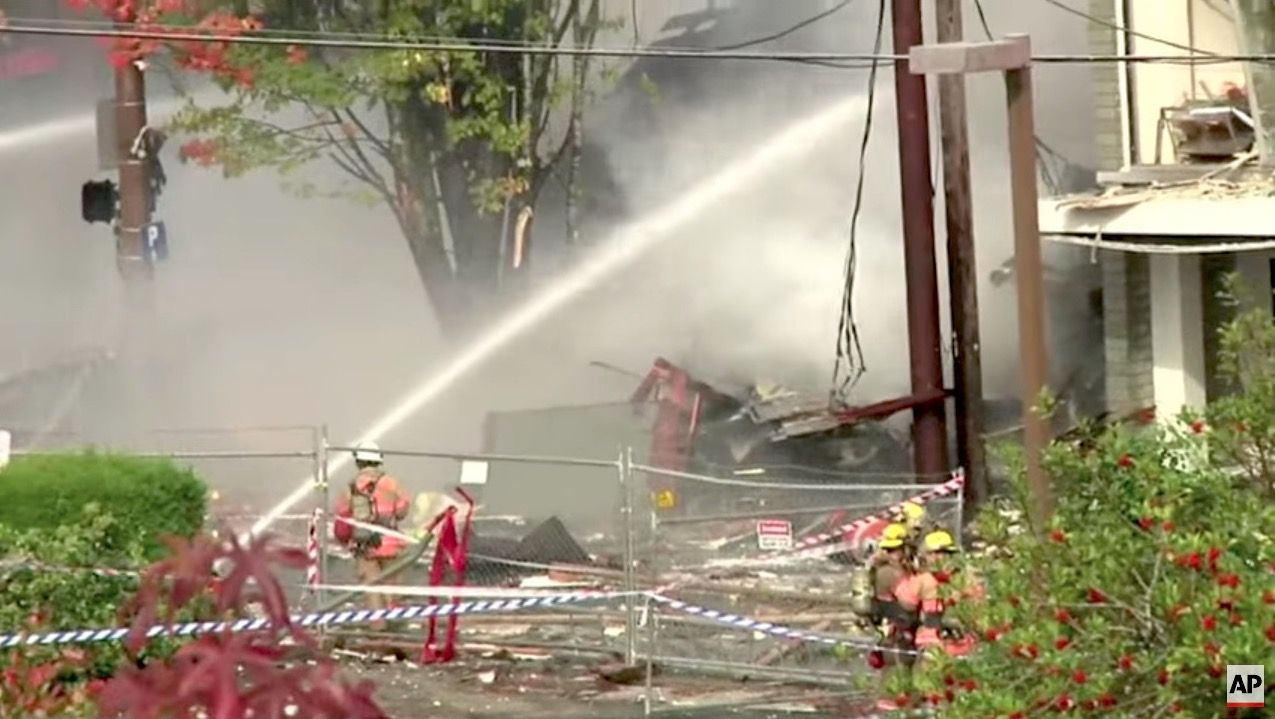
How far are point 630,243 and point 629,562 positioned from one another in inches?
320

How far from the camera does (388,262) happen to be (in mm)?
20469

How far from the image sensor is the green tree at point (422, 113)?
1878 cm

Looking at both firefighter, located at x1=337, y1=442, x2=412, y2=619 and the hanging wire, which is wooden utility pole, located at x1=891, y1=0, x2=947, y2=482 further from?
firefighter, located at x1=337, y1=442, x2=412, y2=619

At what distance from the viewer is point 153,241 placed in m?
17.6

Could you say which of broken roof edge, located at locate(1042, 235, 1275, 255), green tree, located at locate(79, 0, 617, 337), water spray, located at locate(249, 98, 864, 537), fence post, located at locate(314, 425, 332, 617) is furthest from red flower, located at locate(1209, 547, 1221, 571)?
water spray, located at locate(249, 98, 864, 537)

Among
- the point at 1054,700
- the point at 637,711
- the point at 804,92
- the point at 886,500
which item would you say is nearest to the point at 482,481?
the point at 886,500

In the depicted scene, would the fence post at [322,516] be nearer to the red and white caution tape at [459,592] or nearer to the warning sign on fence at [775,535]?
the red and white caution tape at [459,592]

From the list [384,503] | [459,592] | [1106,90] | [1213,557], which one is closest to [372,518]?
[384,503]

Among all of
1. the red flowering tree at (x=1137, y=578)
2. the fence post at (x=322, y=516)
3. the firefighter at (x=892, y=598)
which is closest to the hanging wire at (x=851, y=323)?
the fence post at (x=322, y=516)

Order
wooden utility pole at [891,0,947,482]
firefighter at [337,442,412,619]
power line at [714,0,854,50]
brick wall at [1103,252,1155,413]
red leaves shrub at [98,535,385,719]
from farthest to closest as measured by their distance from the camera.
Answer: power line at [714,0,854,50] < brick wall at [1103,252,1155,413] < wooden utility pole at [891,0,947,482] < firefighter at [337,442,412,619] < red leaves shrub at [98,535,385,719]

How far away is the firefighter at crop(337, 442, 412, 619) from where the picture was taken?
1324 centimetres

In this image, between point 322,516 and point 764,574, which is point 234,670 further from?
point 322,516

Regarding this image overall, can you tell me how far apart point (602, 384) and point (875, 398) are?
7.47 ft

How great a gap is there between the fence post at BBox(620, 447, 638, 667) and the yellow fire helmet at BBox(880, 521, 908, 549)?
1.84 metres
